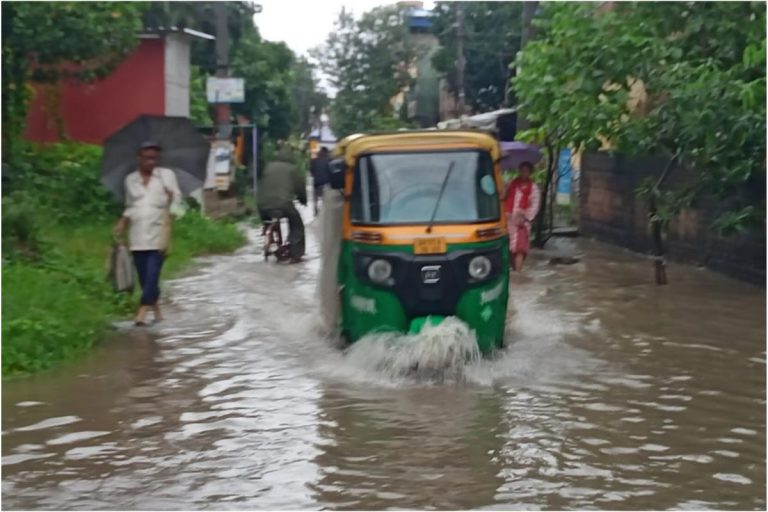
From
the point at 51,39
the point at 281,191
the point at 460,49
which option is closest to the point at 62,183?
the point at 51,39

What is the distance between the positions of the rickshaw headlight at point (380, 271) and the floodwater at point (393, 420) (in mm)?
509

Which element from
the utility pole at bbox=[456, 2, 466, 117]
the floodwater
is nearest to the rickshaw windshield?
the floodwater

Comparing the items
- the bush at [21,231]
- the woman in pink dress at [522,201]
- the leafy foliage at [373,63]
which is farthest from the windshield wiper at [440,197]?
the leafy foliage at [373,63]

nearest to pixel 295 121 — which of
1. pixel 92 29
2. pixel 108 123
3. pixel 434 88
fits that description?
pixel 434 88

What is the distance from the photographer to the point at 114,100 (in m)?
25.8

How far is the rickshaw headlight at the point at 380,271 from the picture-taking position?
9.32 meters

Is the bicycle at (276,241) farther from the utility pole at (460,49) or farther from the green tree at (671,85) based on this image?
the utility pole at (460,49)

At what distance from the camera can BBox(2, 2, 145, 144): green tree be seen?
672 inches

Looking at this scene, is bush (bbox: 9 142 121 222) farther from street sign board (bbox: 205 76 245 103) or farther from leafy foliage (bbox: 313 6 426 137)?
leafy foliage (bbox: 313 6 426 137)

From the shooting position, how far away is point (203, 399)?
8812 millimetres

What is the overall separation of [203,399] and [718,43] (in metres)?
8.31

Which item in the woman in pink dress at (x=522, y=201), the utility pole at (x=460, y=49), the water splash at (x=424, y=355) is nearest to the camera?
the water splash at (x=424, y=355)

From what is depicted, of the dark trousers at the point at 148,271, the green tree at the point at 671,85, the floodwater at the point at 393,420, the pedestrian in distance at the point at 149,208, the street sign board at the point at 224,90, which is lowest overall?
the floodwater at the point at 393,420

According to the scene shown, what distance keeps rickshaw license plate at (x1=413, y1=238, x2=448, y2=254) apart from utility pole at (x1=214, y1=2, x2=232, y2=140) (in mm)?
17006
